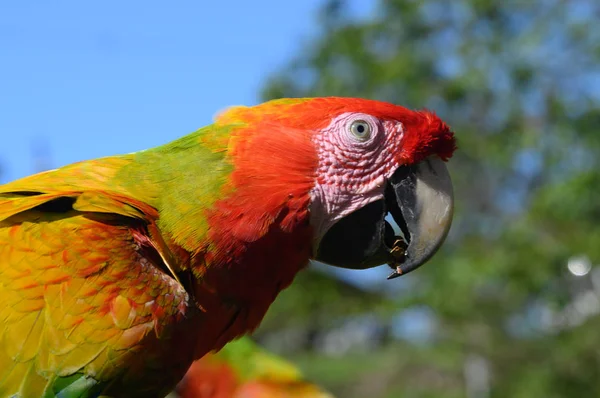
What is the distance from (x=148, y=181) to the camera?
2.31 meters

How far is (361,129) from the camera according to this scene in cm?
240

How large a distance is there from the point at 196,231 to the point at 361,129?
634mm

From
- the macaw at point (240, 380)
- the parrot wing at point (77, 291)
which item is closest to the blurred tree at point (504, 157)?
the macaw at point (240, 380)

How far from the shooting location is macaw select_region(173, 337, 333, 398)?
3.51m

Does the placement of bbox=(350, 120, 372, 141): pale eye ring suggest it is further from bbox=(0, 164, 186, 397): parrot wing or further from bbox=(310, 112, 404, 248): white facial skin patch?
bbox=(0, 164, 186, 397): parrot wing

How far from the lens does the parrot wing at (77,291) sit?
2004mm

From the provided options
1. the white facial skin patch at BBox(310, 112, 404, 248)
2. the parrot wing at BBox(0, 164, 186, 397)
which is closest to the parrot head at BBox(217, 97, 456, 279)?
the white facial skin patch at BBox(310, 112, 404, 248)

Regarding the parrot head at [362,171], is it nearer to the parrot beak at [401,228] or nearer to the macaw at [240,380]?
the parrot beak at [401,228]

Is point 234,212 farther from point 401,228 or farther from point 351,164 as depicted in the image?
point 401,228

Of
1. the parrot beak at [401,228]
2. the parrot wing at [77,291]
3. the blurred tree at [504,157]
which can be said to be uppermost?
the parrot wing at [77,291]

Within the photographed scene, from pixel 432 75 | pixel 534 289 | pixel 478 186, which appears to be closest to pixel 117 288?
pixel 534 289

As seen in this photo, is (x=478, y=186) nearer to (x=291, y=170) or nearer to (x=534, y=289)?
(x=534, y=289)

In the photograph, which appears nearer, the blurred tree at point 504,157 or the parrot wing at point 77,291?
the parrot wing at point 77,291

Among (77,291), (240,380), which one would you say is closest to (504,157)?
(240,380)
